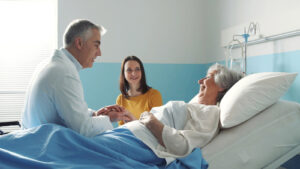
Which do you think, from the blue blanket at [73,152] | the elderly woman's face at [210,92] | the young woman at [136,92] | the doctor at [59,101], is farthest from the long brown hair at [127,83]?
the blue blanket at [73,152]

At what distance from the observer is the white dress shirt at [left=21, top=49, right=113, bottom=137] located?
5.24 ft

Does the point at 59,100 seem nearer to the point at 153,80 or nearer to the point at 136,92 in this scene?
the point at 136,92

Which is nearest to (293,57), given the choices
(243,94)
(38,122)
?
(243,94)

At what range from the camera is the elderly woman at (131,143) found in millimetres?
1326

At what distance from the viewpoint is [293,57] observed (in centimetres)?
243

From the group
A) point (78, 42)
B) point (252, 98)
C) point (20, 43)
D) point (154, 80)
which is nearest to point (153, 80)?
point (154, 80)

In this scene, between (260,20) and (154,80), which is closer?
(260,20)

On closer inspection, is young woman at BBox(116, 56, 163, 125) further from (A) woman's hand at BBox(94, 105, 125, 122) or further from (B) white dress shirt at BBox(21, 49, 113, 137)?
(B) white dress shirt at BBox(21, 49, 113, 137)

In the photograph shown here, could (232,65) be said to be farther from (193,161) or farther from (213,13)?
(193,161)

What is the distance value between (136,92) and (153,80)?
2.66ft

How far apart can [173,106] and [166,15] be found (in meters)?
2.35

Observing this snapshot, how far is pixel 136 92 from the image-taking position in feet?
10.3

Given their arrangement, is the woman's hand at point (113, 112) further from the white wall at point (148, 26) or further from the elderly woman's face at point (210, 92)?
the white wall at point (148, 26)

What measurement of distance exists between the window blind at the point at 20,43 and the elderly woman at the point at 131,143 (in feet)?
8.33
